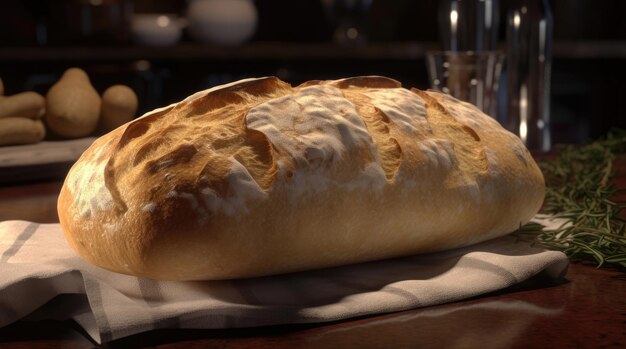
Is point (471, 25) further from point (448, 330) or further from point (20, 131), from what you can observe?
point (448, 330)

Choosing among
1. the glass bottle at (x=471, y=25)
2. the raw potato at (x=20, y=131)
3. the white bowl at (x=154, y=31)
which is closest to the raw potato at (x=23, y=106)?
the raw potato at (x=20, y=131)

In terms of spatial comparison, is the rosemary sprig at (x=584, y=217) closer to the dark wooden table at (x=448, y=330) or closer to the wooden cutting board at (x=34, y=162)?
the dark wooden table at (x=448, y=330)

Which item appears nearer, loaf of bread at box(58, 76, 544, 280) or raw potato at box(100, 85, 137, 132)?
loaf of bread at box(58, 76, 544, 280)

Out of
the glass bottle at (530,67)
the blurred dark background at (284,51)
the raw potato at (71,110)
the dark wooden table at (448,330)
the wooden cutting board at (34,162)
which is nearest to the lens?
the dark wooden table at (448,330)

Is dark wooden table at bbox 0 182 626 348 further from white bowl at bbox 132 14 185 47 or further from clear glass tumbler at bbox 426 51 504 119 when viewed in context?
white bowl at bbox 132 14 185 47

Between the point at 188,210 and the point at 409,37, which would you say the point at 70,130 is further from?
the point at 409,37

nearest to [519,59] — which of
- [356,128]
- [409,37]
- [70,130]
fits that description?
[70,130]

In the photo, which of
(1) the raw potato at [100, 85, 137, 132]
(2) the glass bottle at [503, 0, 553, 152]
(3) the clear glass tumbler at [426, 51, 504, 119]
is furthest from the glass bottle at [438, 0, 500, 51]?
(1) the raw potato at [100, 85, 137, 132]
